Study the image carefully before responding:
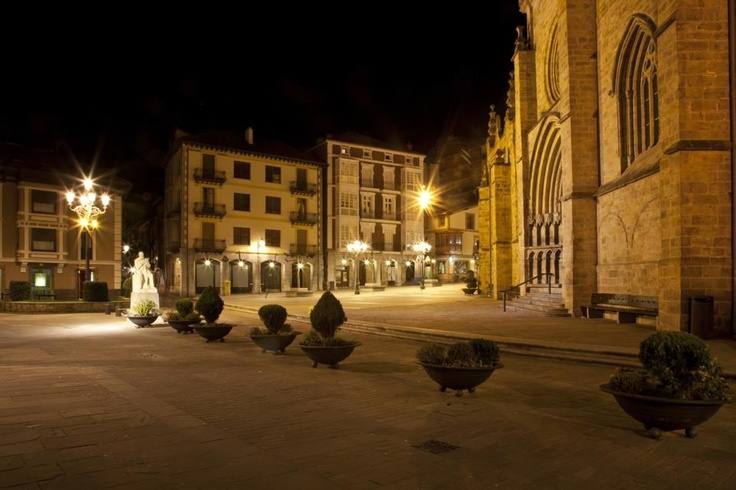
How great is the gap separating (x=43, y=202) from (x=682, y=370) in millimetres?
42446

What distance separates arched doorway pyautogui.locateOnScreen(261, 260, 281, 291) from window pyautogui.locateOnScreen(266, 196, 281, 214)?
462 centimetres

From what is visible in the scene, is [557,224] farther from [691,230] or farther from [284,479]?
[284,479]

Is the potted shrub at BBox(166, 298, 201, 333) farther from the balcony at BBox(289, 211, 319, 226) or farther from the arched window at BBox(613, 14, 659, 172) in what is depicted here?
the balcony at BBox(289, 211, 319, 226)

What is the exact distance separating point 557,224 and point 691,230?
10315 millimetres

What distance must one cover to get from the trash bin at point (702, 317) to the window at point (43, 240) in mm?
39778

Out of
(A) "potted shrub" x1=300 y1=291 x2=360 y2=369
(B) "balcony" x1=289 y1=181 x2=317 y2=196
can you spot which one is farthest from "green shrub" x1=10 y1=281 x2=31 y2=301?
(B) "balcony" x1=289 y1=181 x2=317 y2=196

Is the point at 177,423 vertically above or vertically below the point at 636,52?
below

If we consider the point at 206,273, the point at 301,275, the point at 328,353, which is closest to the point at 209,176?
the point at 206,273

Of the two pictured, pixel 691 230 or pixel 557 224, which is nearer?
pixel 691 230

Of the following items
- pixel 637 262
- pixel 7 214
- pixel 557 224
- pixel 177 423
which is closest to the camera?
pixel 177 423

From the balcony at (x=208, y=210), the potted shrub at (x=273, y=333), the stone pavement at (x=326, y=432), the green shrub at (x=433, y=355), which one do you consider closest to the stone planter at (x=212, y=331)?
the potted shrub at (x=273, y=333)

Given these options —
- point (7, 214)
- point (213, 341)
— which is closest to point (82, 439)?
point (213, 341)

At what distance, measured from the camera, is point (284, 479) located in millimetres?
4648

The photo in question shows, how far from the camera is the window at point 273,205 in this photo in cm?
5291
